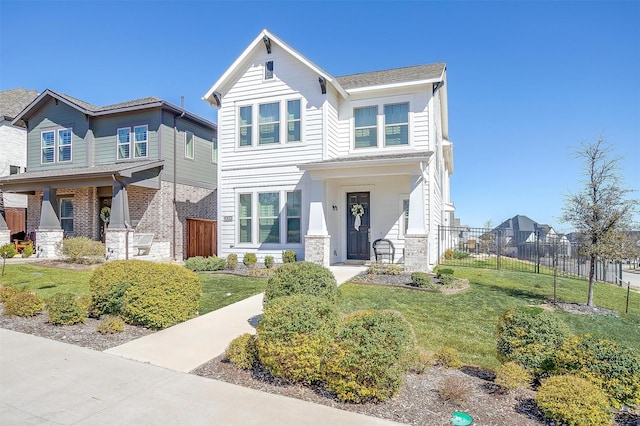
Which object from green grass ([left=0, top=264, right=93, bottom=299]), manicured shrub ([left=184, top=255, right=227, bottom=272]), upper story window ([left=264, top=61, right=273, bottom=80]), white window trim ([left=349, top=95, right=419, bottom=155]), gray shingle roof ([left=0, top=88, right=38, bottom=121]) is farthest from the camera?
gray shingle roof ([left=0, top=88, right=38, bottom=121])

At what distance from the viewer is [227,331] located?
604 centimetres

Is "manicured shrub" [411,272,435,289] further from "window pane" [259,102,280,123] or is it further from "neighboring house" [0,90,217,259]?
"neighboring house" [0,90,217,259]

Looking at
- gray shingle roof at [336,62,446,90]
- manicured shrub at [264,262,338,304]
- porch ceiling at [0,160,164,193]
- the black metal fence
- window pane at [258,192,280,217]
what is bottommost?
the black metal fence

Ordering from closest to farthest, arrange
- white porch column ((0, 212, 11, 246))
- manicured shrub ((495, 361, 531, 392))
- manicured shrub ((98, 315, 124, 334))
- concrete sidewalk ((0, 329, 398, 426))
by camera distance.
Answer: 1. concrete sidewalk ((0, 329, 398, 426))
2. manicured shrub ((495, 361, 531, 392))
3. manicured shrub ((98, 315, 124, 334))
4. white porch column ((0, 212, 11, 246))

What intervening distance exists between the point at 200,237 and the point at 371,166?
9.15 metres

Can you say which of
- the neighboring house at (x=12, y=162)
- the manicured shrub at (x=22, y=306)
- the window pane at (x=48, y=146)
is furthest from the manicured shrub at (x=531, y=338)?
the neighboring house at (x=12, y=162)

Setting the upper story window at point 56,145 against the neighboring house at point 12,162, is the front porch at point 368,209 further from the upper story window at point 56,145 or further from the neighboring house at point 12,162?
the neighboring house at point 12,162

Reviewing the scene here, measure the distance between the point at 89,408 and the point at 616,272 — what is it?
60.1ft

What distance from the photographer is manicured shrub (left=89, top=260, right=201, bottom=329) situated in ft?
19.6

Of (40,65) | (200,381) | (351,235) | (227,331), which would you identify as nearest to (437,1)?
(351,235)

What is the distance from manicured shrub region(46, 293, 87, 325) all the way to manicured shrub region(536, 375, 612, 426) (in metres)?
6.58

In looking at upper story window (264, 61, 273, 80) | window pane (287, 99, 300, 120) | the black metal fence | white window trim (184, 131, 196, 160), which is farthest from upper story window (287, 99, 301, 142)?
the black metal fence

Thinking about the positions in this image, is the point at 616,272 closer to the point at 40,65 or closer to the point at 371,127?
the point at 371,127

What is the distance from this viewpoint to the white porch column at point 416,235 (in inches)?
459
